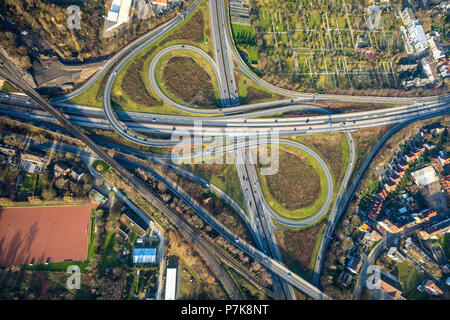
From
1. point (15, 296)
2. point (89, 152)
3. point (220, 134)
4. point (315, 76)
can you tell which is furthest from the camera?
point (315, 76)

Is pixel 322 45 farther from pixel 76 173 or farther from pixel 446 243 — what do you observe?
pixel 76 173

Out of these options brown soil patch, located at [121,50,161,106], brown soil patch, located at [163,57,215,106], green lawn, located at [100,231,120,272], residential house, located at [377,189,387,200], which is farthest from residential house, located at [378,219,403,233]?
brown soil patch, located at [121,50,161,106]

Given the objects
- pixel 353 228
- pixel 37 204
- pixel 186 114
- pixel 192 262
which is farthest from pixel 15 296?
pixel 353 228

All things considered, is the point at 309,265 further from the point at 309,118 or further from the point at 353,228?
the point at 309,118

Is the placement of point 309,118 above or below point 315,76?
below

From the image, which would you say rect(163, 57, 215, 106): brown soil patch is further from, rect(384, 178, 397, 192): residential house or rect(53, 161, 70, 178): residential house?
rect(384, 178, 397, 192): residential house

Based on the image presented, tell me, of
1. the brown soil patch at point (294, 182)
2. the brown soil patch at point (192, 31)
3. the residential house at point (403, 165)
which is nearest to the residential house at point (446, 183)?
the residential house at point (403, 165)
